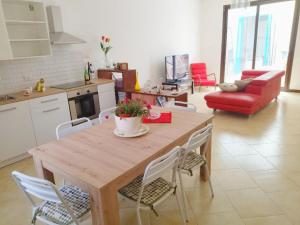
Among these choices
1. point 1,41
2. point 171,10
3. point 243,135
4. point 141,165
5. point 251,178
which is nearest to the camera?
point 141,165

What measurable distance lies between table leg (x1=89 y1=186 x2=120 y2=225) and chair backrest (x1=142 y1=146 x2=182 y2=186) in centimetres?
23

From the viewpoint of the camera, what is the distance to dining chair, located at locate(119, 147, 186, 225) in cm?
151

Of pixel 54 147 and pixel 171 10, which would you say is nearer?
pixel 54 147

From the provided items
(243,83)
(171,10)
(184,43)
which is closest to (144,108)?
(243,83)

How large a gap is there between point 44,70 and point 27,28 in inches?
25.4

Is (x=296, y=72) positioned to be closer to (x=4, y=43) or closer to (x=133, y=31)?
(x=133, y=31)

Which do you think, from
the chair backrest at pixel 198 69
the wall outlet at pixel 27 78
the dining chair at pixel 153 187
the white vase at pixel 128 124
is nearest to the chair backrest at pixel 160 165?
the dining chair at pixel 153 187

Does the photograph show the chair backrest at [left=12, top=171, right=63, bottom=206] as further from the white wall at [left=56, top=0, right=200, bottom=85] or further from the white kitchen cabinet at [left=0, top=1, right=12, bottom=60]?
the white wall at [left=56, top=0, right=200, bottom=85]

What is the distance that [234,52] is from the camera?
721 cm

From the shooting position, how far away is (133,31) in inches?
202

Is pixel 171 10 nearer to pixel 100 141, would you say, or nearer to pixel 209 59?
pixel 209 59

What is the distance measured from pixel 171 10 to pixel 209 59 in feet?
7.07

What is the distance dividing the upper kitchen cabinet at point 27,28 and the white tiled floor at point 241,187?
1.66 m

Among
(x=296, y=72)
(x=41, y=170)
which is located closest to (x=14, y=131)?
(x=41, y=170)
